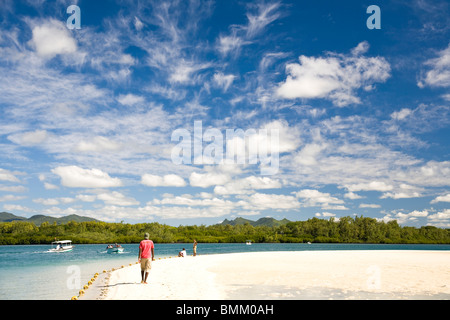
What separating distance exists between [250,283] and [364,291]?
688 cm

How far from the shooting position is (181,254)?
164 feet

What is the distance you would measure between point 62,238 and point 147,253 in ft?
613
